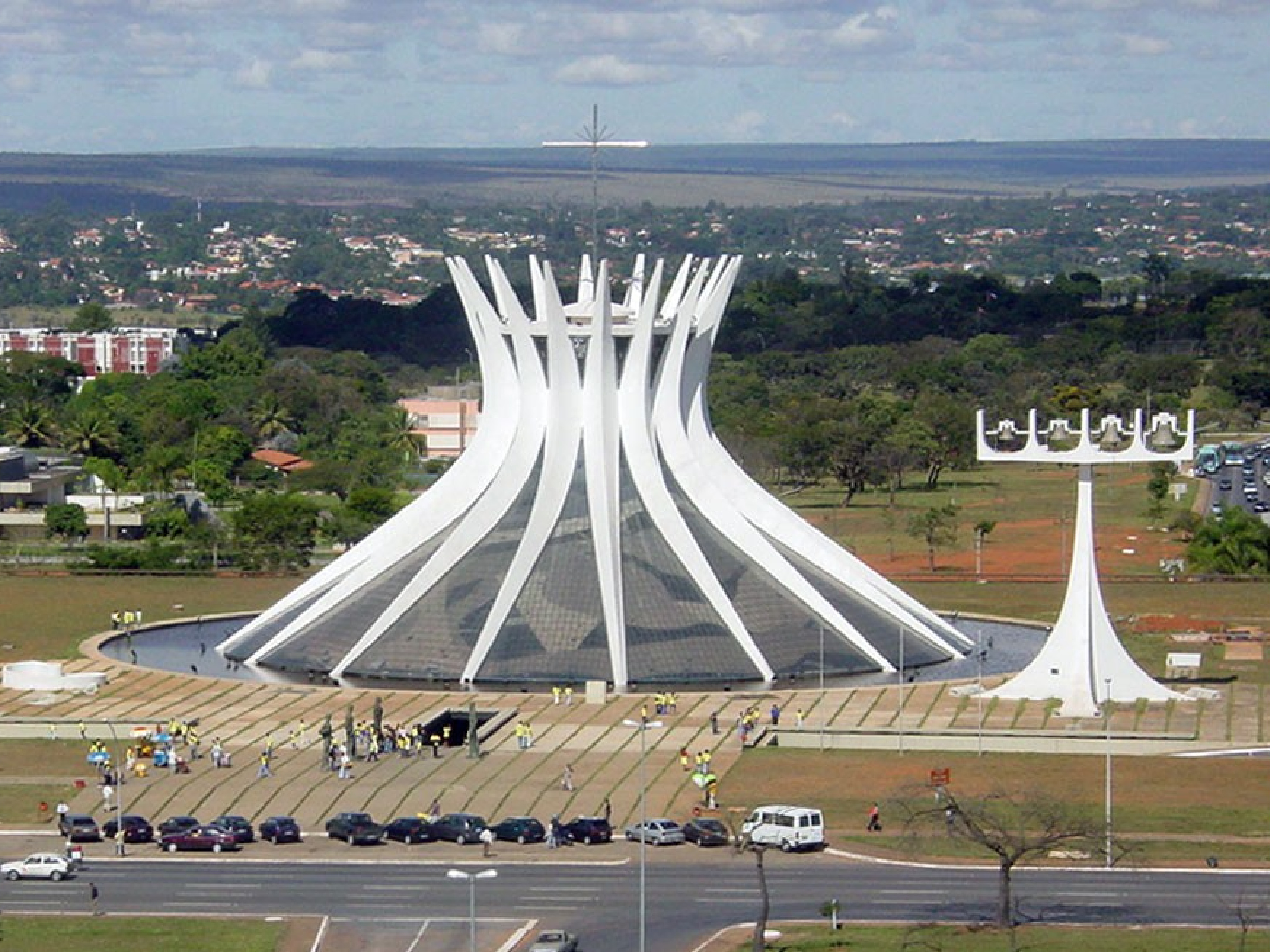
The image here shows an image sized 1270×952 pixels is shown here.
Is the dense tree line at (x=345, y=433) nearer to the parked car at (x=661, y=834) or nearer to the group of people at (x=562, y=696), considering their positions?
the group of people at (x=562, y=696)

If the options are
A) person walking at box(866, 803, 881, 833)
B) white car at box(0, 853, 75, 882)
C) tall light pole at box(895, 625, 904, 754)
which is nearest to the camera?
white car at box(0, 853, 75, 882)

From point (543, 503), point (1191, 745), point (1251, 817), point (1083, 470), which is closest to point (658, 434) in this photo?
point (543, 503)

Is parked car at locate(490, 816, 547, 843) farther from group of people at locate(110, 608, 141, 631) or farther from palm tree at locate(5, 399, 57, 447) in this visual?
palm tree at locate(5, 399, 57, 447)

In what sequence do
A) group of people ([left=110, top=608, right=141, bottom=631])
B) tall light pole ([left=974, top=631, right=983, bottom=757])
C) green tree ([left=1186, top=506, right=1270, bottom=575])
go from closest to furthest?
1. tall light pole ([left=974, top=631, right=983, bottom=757])
2. group of people ([left=110, top=608, right=141, bottom=631])
3. green tree ([left=1186, top=506, right=1270, bottom=575])

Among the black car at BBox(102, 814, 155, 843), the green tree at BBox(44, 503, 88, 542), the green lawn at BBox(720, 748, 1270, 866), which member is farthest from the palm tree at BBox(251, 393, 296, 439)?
the black car at BBox(102, 814, 155, 843)

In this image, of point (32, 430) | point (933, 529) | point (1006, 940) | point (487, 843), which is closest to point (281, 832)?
point (487, 843)
